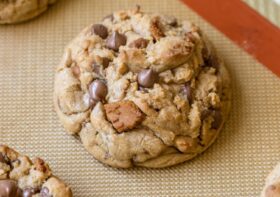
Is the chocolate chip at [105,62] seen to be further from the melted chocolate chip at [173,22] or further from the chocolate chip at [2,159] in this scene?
the chocolate chip at [2,159]

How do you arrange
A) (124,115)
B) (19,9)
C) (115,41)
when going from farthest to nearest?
1. (19,9)
2. (115,41)
3. (124,115)

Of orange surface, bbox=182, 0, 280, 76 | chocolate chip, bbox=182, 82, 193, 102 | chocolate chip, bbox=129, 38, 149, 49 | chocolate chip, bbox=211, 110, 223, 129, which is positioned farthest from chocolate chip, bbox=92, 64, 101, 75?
orange surface, bbox=182, 0, 280, 76

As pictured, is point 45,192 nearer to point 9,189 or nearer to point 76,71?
point 9,189

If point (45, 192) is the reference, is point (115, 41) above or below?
above

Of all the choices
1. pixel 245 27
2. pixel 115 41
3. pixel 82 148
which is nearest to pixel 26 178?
pixel 82 148

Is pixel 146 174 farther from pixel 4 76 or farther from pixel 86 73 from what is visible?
pixel 4 76

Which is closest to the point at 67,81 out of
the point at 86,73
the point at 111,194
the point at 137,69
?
the point at 86,73
